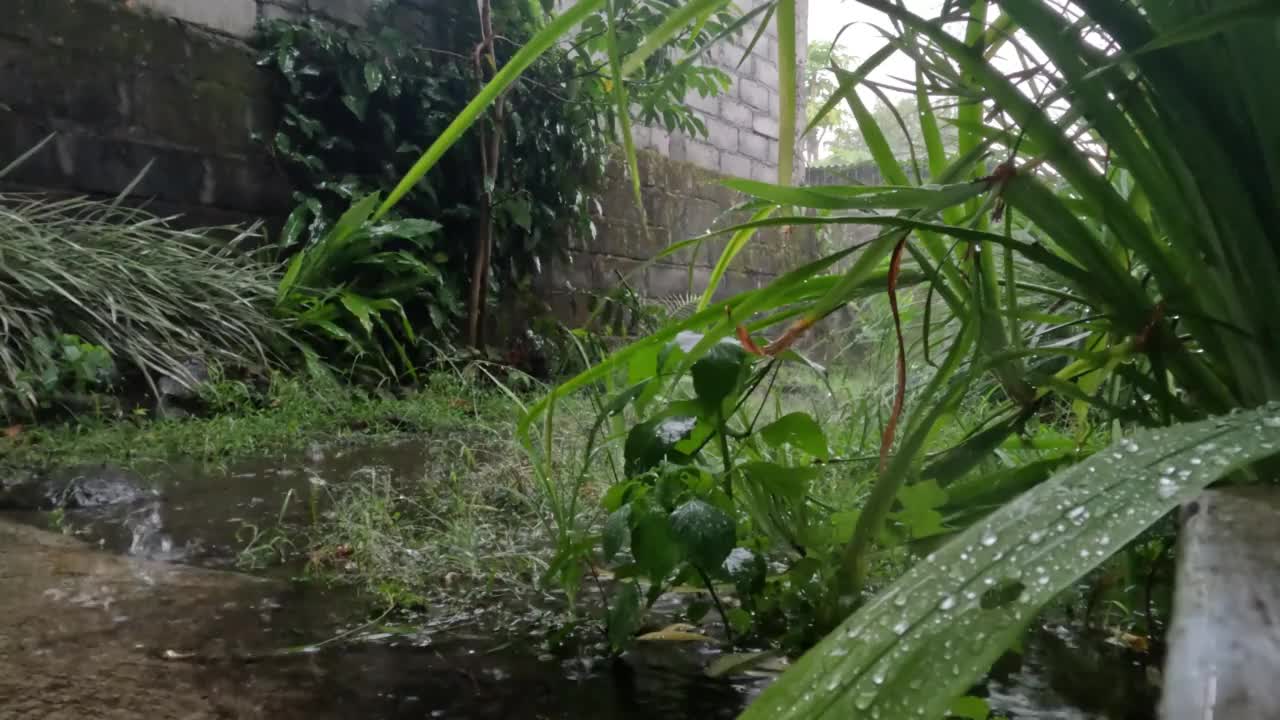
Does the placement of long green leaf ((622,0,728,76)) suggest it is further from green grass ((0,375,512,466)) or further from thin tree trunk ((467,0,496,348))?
thin tree trunk ((467,0,496,348))

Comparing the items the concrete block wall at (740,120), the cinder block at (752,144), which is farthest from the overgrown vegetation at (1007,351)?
the cinder block at (752,144)

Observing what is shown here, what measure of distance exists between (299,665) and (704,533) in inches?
17.0

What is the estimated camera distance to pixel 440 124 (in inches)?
165

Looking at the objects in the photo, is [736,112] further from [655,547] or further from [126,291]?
[655,547]

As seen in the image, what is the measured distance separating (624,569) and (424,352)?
332cm

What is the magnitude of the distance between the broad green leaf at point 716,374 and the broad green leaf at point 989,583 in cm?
44

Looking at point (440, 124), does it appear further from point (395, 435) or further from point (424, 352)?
point (395, 435)

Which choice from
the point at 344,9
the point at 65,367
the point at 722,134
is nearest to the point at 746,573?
the point at 65,367

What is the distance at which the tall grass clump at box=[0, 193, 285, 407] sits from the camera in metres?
2.86

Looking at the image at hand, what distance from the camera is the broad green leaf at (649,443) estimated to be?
3.00 ft

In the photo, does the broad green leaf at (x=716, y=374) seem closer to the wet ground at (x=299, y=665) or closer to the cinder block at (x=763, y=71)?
the wet ground at (x=299, y=665)

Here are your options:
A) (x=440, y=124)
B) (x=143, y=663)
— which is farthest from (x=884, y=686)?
(x=440, y=124)

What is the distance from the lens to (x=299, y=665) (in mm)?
872

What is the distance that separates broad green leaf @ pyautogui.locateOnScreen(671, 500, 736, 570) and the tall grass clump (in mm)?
2447
